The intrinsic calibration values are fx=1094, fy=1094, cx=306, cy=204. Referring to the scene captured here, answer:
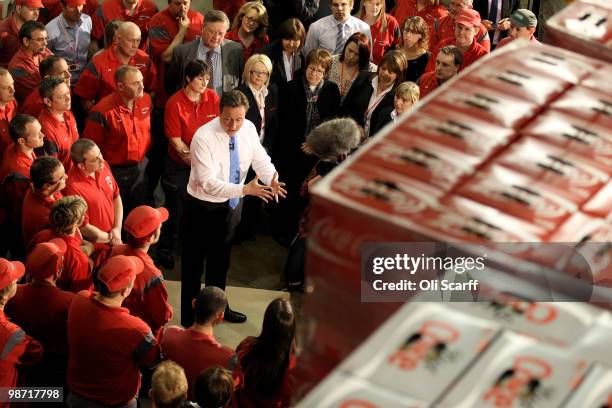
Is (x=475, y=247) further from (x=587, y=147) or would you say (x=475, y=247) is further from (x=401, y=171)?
(x=587, y=147)

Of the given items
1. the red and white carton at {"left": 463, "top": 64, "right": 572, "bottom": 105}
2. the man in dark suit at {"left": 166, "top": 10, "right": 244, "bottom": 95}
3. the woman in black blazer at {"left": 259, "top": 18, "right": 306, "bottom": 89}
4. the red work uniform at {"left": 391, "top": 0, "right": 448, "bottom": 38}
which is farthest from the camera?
the red work uniform at {"left": 391, "top": 0, "right": 448, "bottom": 38}

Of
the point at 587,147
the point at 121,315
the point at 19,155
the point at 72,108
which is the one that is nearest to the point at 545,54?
the point at 587,147

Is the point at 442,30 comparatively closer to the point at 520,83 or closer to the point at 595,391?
the point at 520,83

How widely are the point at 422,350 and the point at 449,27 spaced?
7177 millimetres

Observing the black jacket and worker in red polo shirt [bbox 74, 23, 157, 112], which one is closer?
the black jacket

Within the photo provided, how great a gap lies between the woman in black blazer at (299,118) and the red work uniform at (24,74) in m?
1.94

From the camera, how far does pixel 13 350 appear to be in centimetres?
585

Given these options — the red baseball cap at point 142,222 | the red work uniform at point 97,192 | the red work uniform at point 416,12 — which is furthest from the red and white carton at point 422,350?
the red work uniform at point 416,12

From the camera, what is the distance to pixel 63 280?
6.50 meters

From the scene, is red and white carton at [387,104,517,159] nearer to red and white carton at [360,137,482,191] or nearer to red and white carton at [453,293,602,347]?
red and white carton at [360,137,482,191]

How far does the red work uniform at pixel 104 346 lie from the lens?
19.2 ft

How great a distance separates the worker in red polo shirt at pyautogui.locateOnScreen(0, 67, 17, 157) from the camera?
25.2ft

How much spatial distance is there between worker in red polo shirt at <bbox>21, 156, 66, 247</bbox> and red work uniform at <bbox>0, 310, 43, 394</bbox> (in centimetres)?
112

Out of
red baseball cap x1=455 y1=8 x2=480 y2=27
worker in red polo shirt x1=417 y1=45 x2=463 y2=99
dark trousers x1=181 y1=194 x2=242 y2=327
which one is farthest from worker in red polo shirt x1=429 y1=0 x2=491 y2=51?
dark trousers x1=181 y1=194 x2=242 y2=327
